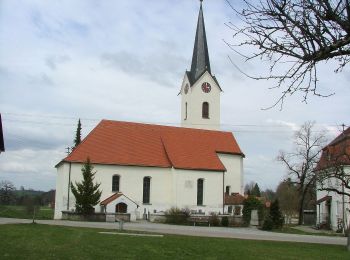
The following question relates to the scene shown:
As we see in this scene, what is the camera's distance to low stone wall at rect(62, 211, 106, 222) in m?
40.8

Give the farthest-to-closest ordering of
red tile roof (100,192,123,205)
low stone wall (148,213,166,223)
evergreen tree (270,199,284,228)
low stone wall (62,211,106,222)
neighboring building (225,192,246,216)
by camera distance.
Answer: neighboring building (225,192,246,216)
red tile roof (100,192,123,205)
low stone wall (148,213,166,223)
low stone wall (62,211,106,222)
evergreen tree (270,199,284,228)

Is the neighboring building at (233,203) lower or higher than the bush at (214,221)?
higher

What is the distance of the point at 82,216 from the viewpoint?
41781mm

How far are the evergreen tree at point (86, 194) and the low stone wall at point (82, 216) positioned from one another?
1.63ft

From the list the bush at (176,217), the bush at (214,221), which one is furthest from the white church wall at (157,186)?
the bush at (214,221)

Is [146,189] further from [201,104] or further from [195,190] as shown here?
[201,104]

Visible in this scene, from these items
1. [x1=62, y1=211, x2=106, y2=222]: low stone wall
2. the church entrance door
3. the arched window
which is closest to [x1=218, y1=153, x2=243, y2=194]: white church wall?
the arched window

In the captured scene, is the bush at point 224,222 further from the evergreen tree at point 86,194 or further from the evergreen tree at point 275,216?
the evergreen tree at point 86,194

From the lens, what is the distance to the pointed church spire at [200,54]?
62875mm

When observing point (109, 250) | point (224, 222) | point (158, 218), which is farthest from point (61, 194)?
point (109, 250)

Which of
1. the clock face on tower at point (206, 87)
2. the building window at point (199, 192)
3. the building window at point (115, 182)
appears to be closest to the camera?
the building window at point (115, 182)

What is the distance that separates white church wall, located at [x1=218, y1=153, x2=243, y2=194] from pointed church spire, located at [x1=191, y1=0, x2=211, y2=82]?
11615 mm

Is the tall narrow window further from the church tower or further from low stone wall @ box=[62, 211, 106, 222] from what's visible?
the church tower

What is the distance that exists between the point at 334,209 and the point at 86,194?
23.3 metres
